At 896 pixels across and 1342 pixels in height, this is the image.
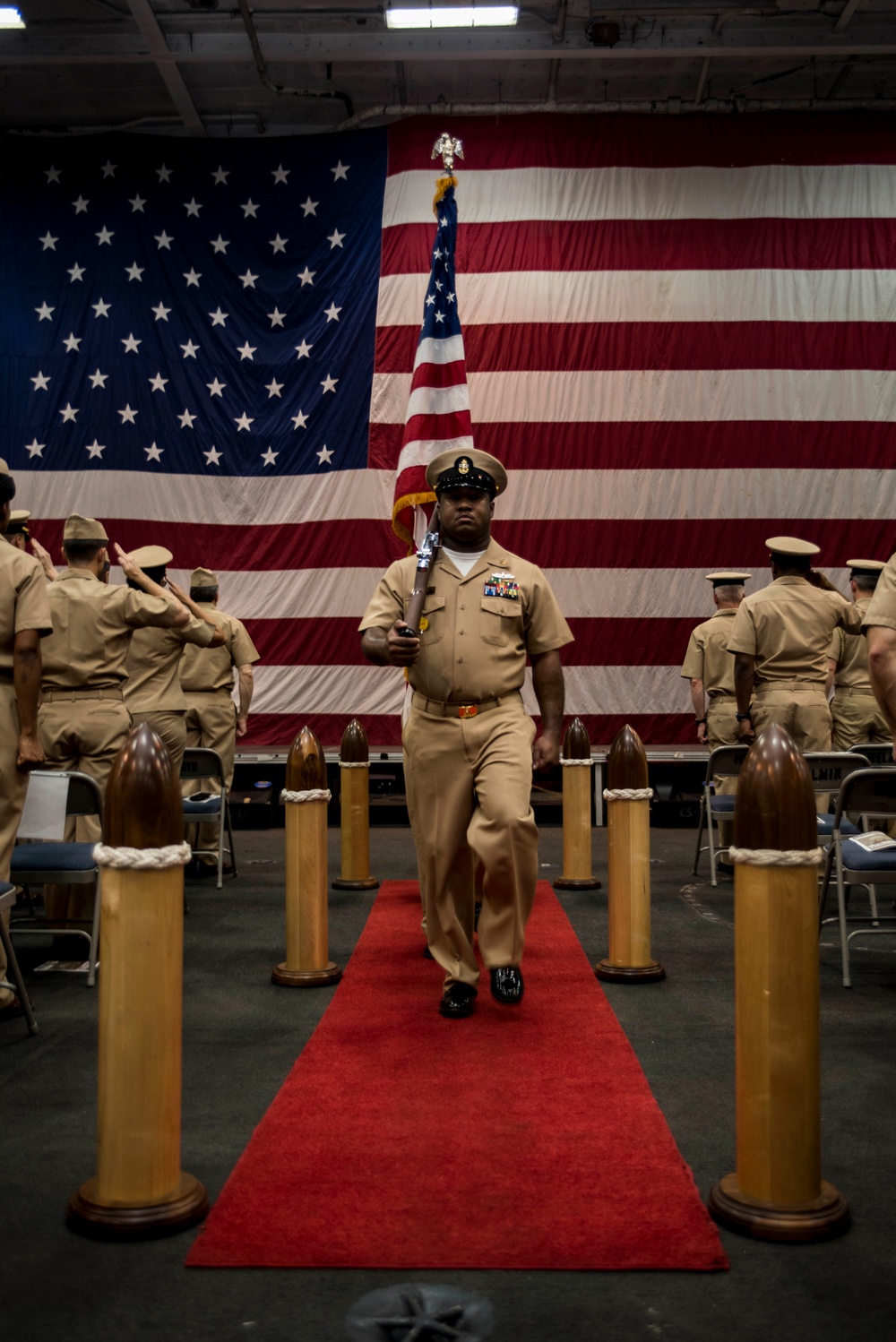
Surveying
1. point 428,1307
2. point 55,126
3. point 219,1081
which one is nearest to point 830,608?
point 219,1081

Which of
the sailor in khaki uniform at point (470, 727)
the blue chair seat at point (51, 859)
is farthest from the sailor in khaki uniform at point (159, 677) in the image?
the sailor in khaki uniform at point (470, 727)

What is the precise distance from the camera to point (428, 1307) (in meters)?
1.63

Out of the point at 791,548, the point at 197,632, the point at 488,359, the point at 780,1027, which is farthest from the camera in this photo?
the point at 488,359

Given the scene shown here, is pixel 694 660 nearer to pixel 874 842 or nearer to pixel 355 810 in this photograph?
pixel 355 810

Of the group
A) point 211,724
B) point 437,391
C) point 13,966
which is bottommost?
point 13,966

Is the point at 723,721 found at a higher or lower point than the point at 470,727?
higher

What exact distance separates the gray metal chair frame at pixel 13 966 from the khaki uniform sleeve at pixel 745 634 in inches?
144

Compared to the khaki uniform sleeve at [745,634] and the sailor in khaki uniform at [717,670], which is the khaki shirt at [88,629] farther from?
the sailor in khaki uniform at [717,670]

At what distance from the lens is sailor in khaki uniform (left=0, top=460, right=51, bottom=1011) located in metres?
3.35

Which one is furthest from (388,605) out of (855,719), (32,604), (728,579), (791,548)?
(855,719)

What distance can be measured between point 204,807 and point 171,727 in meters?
0.42

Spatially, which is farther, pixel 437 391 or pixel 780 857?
pixel 437 391

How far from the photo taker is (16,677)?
3.41 metres

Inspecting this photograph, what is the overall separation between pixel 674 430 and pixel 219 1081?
7.85m
